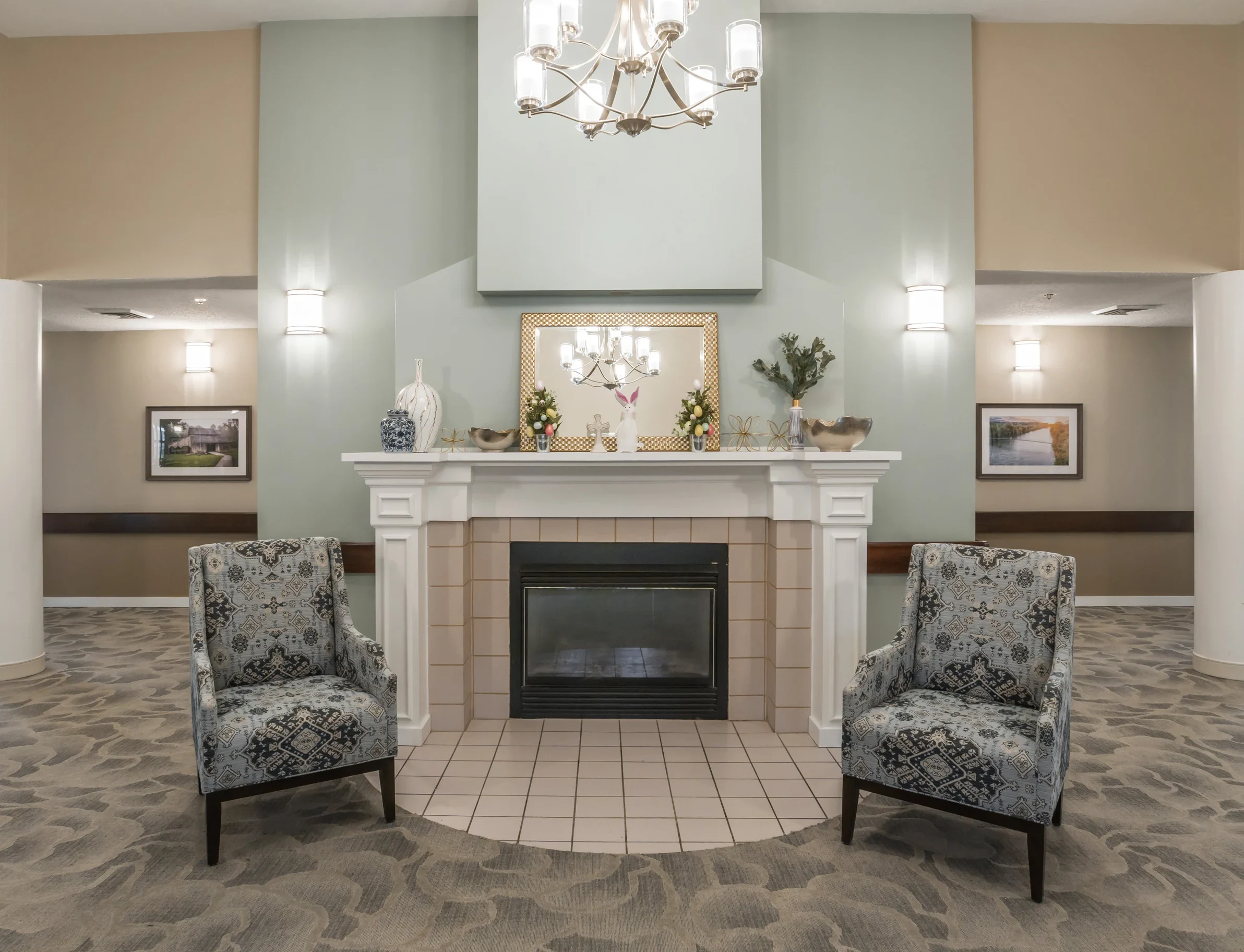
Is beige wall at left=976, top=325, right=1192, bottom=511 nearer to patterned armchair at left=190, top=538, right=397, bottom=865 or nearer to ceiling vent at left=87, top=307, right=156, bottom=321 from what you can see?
patterned armchair at left=190, top=538, right=397, bottom=865

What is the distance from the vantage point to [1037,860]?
2305 millimetres

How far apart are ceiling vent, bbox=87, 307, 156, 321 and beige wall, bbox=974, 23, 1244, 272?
21.5ft

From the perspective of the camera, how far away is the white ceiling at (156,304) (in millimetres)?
4691

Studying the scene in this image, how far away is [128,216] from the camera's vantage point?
455 cm

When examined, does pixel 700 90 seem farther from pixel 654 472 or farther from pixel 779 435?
pixel 779 435

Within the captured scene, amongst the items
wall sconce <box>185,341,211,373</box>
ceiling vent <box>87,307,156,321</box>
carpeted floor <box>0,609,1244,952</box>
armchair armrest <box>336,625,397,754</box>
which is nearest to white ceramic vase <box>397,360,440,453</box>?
armchair armrest <box>336,625,397,754</box>

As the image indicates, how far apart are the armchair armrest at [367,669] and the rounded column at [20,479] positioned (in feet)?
9.65

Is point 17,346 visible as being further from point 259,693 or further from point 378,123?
point 259,693

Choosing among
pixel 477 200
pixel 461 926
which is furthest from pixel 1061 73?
pixel 461 926

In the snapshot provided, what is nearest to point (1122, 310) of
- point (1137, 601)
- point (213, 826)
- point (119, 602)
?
point (1137, 601)

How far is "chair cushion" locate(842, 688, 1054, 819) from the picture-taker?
234cm

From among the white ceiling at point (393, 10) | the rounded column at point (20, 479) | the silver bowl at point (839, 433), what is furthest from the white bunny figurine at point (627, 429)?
the rounded column at point (20, 479)

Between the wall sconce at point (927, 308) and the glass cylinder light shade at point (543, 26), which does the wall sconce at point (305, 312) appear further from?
the wall sconce at point (927, 308)

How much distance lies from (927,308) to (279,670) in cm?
380
